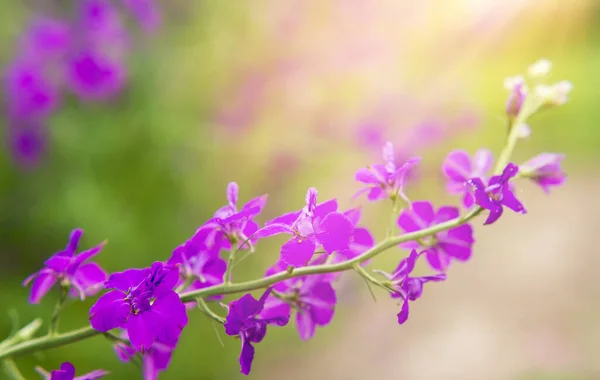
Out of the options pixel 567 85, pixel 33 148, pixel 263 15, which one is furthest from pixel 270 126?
pixel 567 85

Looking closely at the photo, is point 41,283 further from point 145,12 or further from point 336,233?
point 145,12

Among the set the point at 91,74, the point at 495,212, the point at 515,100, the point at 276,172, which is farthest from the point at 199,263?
the point at 276,172

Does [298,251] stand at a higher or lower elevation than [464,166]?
lower

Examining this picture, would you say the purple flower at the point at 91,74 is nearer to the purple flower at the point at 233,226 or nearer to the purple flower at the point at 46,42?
the purple flower at the point at 46,42

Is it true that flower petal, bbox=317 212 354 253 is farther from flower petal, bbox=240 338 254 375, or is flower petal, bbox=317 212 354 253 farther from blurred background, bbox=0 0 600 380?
blurred background, bbox=0 0 600 380

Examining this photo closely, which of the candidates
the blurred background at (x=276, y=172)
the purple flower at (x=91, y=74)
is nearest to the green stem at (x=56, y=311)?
the blurred background at (x=276, y=172)

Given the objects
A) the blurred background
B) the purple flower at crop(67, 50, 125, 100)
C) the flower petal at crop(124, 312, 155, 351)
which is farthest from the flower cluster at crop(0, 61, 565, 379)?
the purple flower at crop(67, 50, 125, 100)
